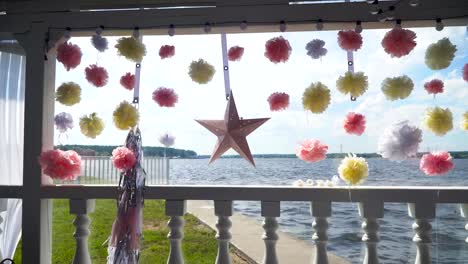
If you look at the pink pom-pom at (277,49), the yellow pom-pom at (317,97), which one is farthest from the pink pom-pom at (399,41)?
the pink pom-pom at (277,49)

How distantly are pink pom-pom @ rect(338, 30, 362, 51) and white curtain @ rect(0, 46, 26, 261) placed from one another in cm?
161

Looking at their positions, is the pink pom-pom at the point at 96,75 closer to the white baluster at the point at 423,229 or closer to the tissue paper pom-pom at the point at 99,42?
the tissue paper pom-pom at the point at 99,42

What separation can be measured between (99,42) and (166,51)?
12.1 inches

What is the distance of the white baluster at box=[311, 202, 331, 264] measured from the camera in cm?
136

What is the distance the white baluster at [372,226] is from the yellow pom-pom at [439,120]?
406mm

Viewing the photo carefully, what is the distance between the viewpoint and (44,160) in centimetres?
150

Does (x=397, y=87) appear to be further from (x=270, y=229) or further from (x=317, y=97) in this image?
(x=270, y=229)

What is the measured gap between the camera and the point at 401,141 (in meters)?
1.39

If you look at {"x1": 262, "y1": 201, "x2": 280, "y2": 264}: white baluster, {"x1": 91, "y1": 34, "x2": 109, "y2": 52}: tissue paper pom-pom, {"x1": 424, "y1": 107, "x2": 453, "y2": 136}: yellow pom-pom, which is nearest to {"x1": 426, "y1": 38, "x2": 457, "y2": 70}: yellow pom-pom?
{"x1": 424, "y1": 107, "x2": 453, "y2": 136}: yellow pom-pom

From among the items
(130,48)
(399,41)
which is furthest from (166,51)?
(399,41)

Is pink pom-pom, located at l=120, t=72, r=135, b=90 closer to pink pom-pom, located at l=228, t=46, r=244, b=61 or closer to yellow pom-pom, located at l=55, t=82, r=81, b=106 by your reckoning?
yellow pom-pom, located at l=55, t=82, r=81, b=106

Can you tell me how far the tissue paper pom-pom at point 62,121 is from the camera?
167cm

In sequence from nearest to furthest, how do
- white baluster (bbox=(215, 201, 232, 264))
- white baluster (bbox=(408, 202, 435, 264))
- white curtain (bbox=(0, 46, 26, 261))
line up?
white baluster (bbox=(408, 202, 435, 264))
white baluster (bbox=(215, 201, 232, 264))
white curtain (bbox=(0, 46, 26, 261))

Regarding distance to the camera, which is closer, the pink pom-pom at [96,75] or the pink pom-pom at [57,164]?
the pink pom-pom at [57,164]
